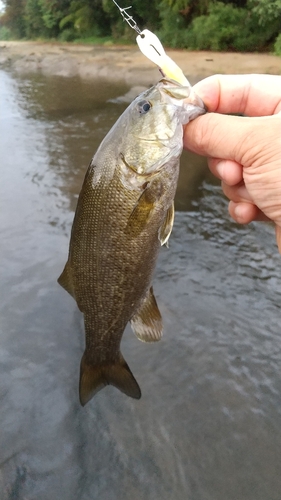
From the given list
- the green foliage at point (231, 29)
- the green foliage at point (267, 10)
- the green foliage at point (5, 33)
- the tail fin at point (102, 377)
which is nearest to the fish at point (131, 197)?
the tail fin at point (102, 377)

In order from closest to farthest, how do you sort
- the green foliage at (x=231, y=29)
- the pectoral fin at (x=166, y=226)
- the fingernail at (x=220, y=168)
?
the pectoral fin at (x=166, y=226), the fingernail at (x=220, y=168), the green foliage at (x=231, y=29)

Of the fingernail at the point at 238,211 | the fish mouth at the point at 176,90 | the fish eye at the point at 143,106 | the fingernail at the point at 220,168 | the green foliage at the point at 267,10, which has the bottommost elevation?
the fingernail at the point at 238,211

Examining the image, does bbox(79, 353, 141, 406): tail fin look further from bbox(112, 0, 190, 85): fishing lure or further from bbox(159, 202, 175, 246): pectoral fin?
bbox(112, 0, 190, 85): fishing lure

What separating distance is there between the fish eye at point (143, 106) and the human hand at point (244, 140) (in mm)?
266

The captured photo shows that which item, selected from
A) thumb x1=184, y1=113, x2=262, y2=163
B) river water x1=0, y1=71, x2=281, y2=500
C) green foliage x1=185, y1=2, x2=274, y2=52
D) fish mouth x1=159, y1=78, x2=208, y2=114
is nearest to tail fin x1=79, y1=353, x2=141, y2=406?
river water x1=0, y1=71, x2=281, y2=500

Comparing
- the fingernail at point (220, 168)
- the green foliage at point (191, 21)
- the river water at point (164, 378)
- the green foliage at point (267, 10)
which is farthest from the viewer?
the green foliage at point (191, 21)

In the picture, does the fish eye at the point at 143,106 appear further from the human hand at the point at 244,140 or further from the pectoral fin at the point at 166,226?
the pectoral fin at the point at 166,226

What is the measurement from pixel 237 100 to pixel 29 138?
27.2 ft

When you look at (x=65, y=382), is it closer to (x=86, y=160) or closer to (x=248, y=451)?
(x=248, y=451)

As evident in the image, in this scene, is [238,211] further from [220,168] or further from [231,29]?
[231,29]

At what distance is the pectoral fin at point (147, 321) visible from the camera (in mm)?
2381

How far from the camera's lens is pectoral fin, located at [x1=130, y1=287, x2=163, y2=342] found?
2381 mm

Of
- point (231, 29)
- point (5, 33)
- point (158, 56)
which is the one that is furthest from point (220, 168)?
point (5, 33)

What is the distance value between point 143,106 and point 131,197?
0.48 metres
